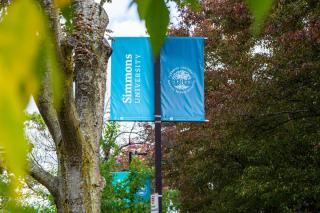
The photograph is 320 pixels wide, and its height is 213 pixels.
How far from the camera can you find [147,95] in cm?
1047

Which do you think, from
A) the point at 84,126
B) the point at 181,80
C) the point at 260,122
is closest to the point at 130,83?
the point at 181,80

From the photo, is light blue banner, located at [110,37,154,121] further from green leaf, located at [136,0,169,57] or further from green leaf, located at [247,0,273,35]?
green leaf, located at [247,0,273,35]

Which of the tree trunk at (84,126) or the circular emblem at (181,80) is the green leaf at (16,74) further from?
the circular emblem at (181,80)

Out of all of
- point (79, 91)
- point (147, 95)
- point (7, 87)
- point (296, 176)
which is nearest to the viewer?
point (7, 87)

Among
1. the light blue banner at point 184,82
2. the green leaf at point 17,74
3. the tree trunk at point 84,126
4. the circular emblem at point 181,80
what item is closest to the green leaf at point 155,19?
the green leaf at point 17,74

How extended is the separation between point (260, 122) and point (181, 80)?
5.56 m

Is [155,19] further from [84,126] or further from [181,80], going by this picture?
[181,80]

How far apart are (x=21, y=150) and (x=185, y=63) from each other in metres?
9.31

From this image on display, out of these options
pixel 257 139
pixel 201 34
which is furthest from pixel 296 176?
pixel 201 34

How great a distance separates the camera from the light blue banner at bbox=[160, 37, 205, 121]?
9.57m

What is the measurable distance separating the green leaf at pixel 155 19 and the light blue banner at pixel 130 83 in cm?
872

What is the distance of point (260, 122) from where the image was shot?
15.3m

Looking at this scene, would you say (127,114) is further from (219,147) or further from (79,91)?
(219,147)

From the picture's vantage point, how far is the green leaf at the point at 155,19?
838mm
